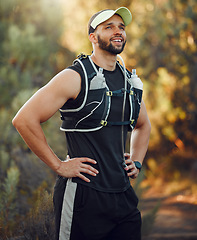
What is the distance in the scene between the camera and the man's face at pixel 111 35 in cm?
218

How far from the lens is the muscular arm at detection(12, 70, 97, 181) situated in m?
2.00

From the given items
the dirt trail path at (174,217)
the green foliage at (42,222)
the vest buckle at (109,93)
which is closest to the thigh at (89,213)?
the vest buckle at (109,93)

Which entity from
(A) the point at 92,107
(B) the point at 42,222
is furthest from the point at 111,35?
(B) the point at 42,222

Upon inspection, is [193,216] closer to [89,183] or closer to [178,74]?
[178,74]

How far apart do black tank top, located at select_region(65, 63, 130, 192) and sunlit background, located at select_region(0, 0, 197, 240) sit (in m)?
2.55

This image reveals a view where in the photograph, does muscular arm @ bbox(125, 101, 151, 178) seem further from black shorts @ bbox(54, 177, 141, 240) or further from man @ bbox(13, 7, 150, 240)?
black shorts @ bbox(54, 177, 141, 240)

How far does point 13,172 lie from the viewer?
3.41 meters

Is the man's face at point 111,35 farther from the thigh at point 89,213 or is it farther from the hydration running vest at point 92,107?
the thigh at point 89,213

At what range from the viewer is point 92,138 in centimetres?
209

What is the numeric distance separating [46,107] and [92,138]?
328 millimetres

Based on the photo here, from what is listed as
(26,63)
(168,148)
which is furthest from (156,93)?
(26,63)

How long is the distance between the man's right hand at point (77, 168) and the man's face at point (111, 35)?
692mm

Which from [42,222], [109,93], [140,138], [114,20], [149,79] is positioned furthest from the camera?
[149,79]

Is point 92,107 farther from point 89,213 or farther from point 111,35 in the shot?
point 89,213
